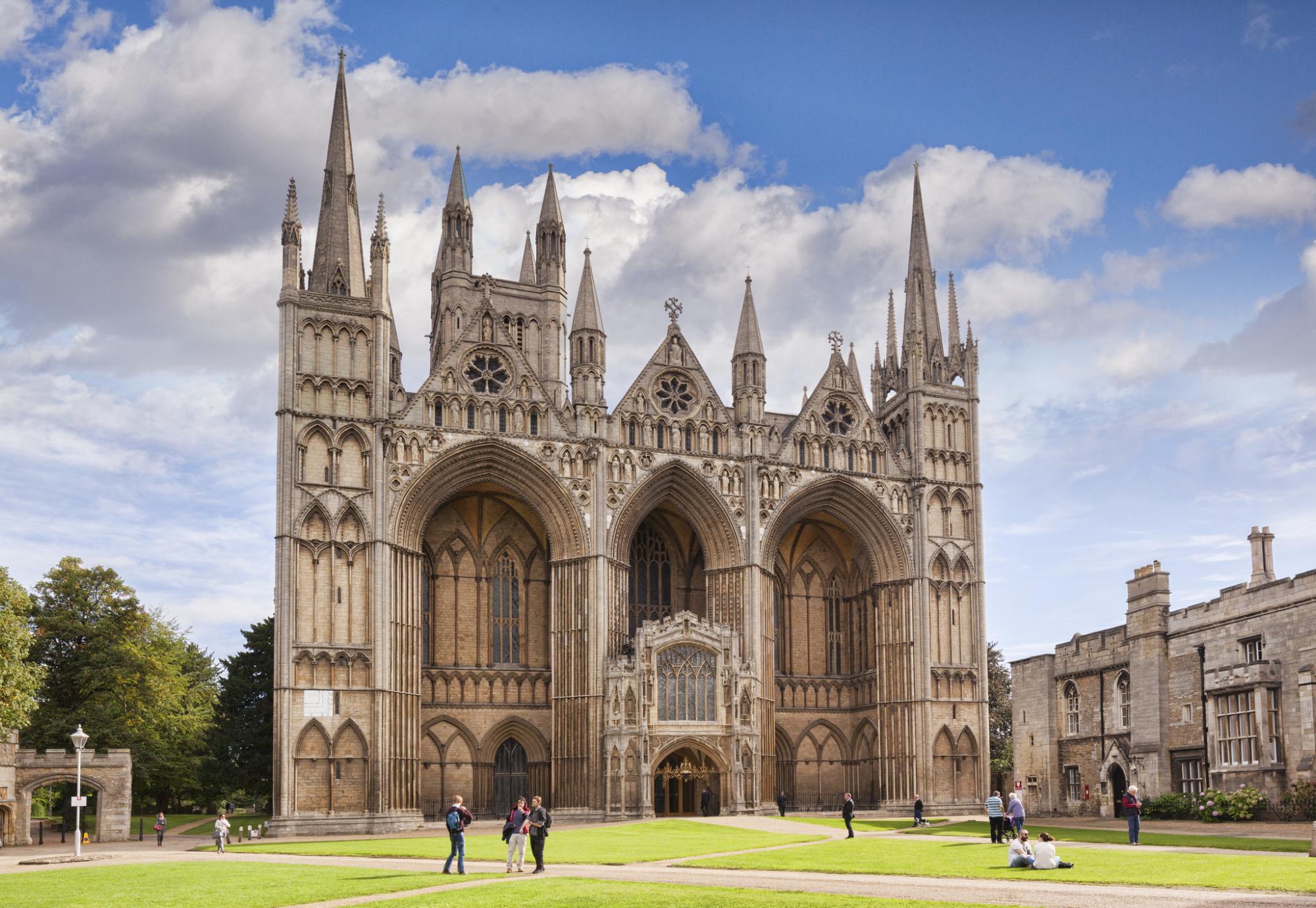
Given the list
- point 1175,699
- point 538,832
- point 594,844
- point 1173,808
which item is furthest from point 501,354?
point 538,832

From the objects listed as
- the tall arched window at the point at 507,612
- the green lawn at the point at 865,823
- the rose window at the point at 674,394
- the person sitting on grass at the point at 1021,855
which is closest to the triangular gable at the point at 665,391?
the rose window at the point at 674,394

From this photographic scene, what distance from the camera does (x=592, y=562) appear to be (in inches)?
2002

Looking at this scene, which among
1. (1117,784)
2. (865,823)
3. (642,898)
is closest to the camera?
(642,898)

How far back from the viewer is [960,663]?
55656 millimetres

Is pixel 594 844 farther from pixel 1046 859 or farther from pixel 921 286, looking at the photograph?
pixel 921 286

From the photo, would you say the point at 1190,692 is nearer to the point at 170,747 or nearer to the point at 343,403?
the point at 343,403

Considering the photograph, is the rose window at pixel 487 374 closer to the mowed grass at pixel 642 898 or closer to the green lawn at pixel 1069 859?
the green lawn at pixel 1069 859

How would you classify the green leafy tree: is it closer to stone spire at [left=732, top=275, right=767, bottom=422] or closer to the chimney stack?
stone spire at [left=732, top=275, right=767, bottom=422]

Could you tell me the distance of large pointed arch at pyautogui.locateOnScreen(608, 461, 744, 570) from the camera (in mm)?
52375

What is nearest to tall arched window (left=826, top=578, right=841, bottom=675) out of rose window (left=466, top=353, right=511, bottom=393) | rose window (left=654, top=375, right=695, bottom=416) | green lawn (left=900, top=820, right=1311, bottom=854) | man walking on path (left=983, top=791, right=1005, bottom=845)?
rose window (left=654, top=375, right=695, bottom=416)

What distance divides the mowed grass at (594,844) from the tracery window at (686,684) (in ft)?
22.2

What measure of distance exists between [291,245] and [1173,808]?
35323 millimetres

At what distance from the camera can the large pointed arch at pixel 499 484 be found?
163 ft

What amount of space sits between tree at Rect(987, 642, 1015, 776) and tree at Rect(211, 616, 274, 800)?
37.1 m
